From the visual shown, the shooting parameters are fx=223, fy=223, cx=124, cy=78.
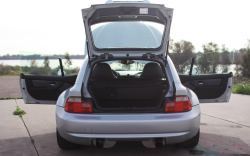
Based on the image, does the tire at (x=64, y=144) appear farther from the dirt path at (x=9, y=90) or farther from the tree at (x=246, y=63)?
the tree at (x=246, y=63)

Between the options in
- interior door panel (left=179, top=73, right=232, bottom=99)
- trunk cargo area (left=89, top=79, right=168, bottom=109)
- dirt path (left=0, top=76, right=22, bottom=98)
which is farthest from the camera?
dirt path (left=0, top=76, right=22, bottom=98)

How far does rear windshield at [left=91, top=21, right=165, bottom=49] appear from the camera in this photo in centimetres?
345

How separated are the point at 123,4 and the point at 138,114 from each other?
4.73ft

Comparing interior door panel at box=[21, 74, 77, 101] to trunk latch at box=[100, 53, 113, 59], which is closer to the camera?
trunk latch at box=[100, 53, 113, 59]

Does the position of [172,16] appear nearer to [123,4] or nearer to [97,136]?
[123,4]

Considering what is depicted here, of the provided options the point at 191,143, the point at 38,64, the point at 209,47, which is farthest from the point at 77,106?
the point at 209,47

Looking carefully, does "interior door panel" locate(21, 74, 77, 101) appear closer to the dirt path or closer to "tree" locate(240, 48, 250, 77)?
the dirt path

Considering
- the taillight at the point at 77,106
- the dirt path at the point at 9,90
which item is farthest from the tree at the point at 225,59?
the dirt path at the point at 9,90

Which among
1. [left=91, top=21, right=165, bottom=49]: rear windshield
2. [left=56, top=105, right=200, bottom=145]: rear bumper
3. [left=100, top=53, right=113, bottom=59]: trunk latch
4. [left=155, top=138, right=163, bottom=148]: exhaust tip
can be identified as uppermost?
[left=91, top=21, right=165, bottom=49]: rear windshield

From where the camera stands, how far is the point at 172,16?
3.11 metres

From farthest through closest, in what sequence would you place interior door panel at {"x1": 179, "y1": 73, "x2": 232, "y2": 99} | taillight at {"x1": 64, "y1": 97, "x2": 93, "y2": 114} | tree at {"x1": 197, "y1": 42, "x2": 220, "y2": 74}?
tree at {"x1": 197, "y1": 42, "x2": 220, "y2": 74}, interior door panel at {"x1": 179, "y1": 73, "x2": 232, "y2": 99}, taillight at {"x1": 64, "y1": 97, "x2": 93, "y2": 114}

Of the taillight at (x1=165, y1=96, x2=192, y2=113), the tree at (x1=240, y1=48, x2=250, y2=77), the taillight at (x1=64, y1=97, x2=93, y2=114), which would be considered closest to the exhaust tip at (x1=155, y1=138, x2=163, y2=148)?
the taillight at (x1=165, y1=96, x2=192, y2=113)

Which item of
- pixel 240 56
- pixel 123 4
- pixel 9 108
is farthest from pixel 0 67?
pixel 123 4

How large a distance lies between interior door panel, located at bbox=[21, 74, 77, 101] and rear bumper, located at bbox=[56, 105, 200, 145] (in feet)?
4.43
